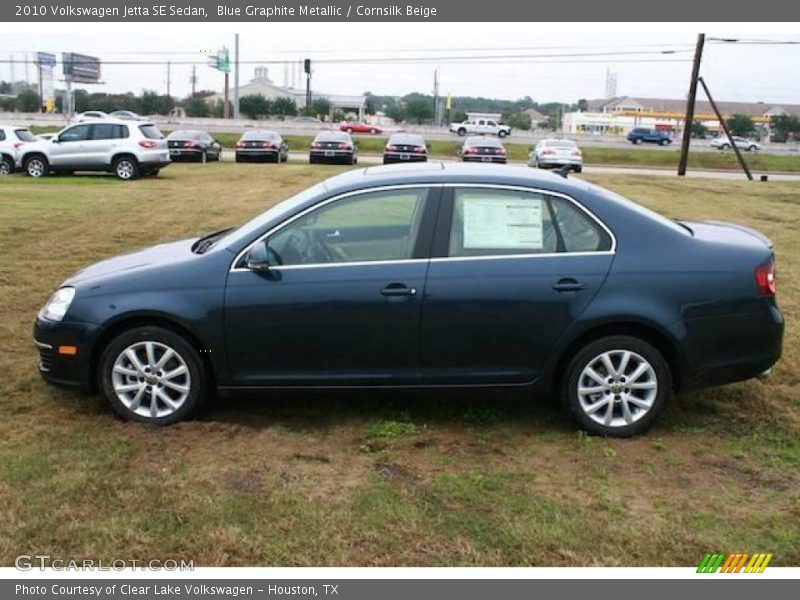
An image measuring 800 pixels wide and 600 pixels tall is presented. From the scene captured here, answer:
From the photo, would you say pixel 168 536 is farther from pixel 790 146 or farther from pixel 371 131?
pixel 790 146

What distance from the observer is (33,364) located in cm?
590

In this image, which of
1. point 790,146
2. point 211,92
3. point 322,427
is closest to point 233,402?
point 322,427

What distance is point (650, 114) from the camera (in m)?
117

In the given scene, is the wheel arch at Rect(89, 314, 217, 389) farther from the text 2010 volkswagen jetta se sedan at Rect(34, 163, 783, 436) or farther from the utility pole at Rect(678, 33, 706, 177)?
the utility pole at Rect(678, 33, 706, 177)

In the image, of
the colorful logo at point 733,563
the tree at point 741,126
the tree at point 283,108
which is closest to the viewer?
the colorful logo at point 733,563

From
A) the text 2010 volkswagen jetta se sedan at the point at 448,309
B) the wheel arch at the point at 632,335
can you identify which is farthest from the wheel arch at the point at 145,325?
the wheel arch at the point at 632,335

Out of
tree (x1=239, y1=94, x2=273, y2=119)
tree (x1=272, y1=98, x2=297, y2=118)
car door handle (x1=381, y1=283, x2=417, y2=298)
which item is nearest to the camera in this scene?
car door handle (x1=381, y1=283, x2=417, y2=298)

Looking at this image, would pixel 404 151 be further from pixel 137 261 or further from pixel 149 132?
pixel 137 261

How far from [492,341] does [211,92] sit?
136 metres

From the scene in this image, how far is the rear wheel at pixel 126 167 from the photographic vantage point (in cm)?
2166

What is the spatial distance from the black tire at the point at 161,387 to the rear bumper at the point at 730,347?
9.29 feet

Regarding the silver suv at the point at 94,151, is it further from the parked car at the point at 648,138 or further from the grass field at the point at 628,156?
the parked car at the point at 648,138

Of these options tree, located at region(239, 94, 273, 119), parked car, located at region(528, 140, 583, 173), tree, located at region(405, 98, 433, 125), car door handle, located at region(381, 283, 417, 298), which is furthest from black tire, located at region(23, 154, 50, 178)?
tree, located at region(405, 98, 433, 125)

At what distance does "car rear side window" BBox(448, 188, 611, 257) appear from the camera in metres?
4.71
